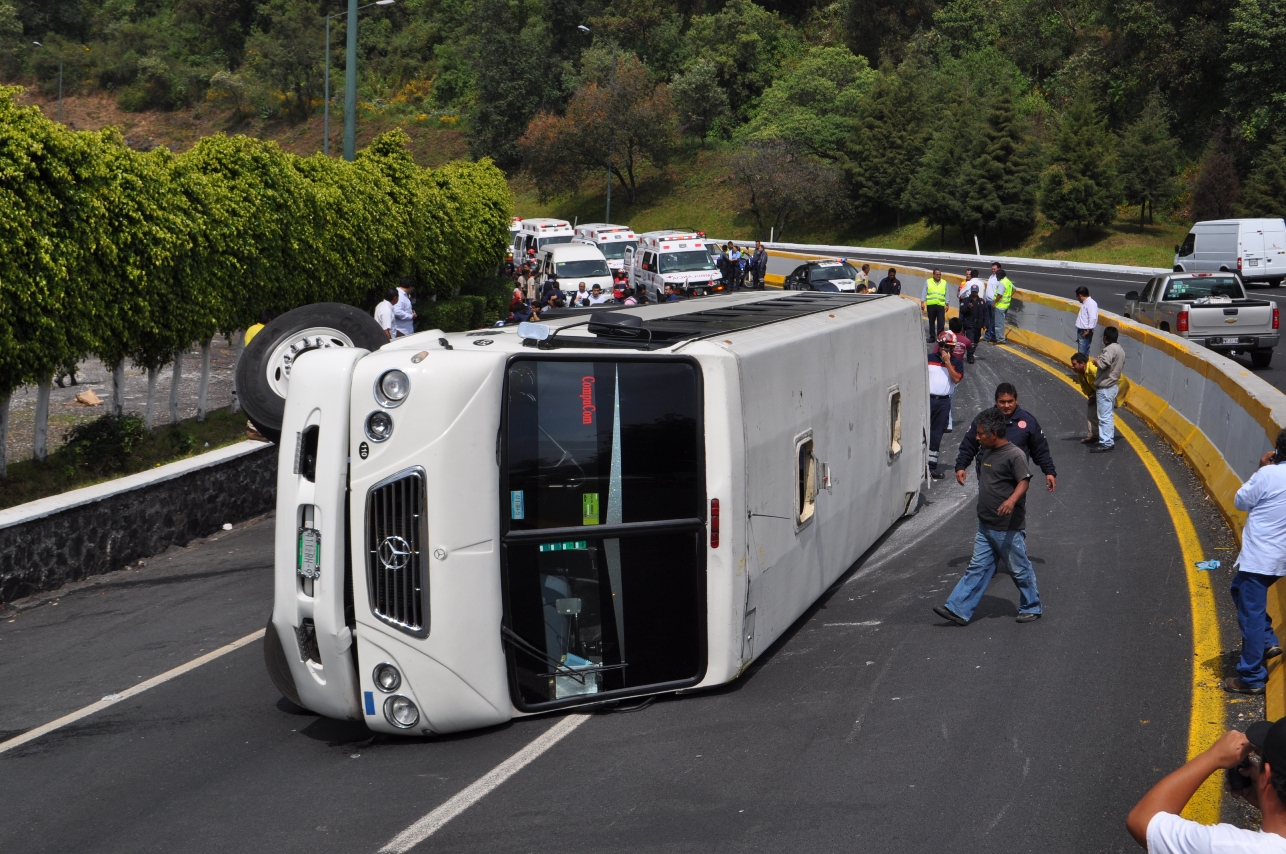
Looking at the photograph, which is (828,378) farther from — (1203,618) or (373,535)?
(373,535)

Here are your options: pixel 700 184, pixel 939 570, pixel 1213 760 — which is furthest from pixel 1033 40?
pixel 1213 760

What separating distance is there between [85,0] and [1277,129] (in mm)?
95527

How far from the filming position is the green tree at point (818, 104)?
235 feet

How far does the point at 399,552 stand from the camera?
20.5ft

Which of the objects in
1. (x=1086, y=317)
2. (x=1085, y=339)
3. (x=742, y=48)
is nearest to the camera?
(x=1085, y=339)

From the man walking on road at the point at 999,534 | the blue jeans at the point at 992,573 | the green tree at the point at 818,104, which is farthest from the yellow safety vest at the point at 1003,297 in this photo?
the green tree at the point at 818,104

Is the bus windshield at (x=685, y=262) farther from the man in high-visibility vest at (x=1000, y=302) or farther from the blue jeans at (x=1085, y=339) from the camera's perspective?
the blue jeans at (x=1085, y=339)

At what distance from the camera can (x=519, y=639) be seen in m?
6.44

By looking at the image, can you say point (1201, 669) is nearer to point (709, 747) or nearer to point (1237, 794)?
point (709, 747)

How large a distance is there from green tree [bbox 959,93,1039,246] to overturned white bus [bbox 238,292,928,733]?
55523 mm

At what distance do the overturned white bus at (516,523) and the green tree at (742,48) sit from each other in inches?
3078

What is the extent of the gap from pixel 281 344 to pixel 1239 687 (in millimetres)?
6661

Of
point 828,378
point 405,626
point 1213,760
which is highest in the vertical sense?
point 828,378

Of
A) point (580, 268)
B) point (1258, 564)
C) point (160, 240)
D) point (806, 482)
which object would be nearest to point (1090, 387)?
point (806, 482)
